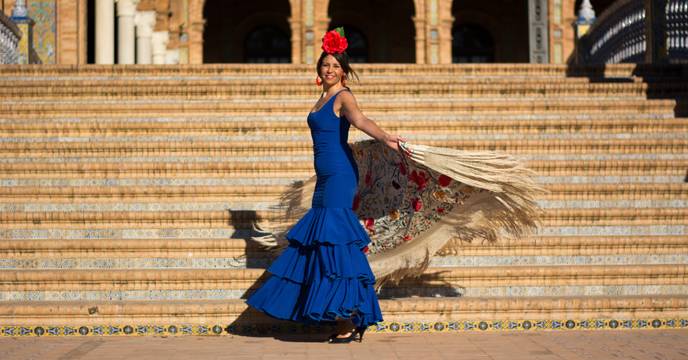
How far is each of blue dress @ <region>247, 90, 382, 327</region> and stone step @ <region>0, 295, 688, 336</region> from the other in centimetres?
38

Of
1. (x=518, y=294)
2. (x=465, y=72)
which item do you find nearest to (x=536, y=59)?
(x=465, y=72)

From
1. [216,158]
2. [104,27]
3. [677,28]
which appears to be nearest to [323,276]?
[216,158]

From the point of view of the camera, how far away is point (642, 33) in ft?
50.4

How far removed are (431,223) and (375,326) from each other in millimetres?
720

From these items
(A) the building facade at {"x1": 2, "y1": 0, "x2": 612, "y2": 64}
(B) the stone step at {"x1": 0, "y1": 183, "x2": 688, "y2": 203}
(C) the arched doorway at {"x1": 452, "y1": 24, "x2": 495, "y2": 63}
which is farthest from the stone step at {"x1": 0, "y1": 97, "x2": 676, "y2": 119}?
(C) the arched doorway at {"x1": 452, "y1": 24, "x2": 495, "y2": 63}

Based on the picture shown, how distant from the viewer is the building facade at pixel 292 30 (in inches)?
896

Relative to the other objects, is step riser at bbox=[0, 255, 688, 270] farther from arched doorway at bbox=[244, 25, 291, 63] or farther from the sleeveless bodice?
arched doorway at bbox=[244, 25, 291, 63]

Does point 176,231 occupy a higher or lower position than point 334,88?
lower

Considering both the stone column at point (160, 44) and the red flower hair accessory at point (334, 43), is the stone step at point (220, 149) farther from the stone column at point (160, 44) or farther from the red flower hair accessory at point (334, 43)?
the stone column at point (160, 44)

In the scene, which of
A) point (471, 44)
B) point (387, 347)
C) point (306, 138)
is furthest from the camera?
point (471, 44)

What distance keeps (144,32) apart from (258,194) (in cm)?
1804

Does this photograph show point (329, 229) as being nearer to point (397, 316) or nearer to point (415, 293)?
point (397, 316)

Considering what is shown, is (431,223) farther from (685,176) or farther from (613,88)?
(613,88)

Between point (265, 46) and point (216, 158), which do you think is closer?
point (216, 158)
